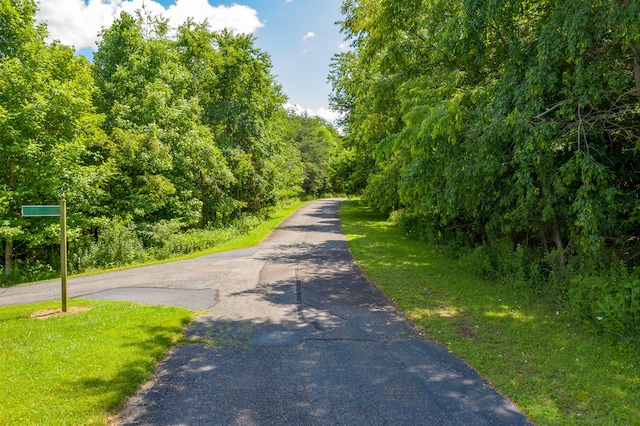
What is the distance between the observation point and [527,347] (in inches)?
202

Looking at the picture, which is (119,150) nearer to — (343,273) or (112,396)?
(343,273)

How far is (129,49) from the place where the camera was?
1933 centimetres

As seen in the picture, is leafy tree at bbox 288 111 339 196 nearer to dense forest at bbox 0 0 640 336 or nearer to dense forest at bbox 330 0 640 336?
dense forest at bbox 0 0 640 336

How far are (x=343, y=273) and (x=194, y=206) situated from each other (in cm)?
1084

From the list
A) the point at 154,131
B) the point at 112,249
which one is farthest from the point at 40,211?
the point at 154,131

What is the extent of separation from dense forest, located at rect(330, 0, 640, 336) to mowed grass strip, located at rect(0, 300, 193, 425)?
16.5ft

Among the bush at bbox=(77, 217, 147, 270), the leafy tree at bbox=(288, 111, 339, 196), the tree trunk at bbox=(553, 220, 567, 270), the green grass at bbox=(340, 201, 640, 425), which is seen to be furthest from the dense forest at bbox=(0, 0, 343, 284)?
the leafy tree at bbox=(288, 111, 339, 196)

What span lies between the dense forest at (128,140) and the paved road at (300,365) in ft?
15.3

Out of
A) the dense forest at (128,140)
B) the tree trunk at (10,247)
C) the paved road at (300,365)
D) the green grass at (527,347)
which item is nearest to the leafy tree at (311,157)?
the dense forest at (128,140)

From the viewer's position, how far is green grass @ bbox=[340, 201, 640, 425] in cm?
375

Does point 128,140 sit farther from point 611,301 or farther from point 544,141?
point 611,301

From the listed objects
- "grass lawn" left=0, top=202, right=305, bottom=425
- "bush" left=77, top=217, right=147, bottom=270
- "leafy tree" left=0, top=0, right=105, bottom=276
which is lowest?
"grass lawn" left=0, top=202, right=305, bottom=425

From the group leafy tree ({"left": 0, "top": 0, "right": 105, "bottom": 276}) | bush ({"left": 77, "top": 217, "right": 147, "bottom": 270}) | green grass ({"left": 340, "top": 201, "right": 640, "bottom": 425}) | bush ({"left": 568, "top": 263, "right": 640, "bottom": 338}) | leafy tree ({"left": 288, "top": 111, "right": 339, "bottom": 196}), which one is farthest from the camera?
leafy tree ({"left": 288, "top": 111, "right": 339, "bottom": 196})

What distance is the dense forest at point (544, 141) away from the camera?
5441 millimetres
